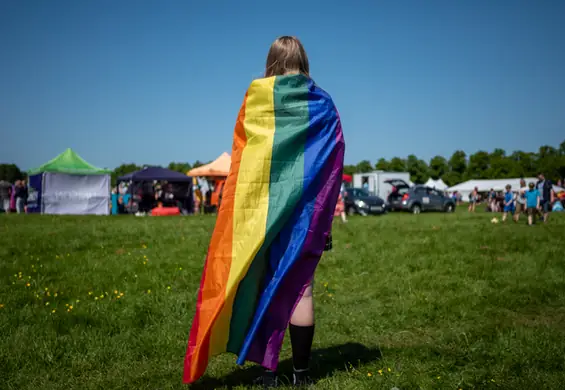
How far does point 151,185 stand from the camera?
26406 mm

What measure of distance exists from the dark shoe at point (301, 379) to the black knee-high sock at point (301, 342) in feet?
0.10

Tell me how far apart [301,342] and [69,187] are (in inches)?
929

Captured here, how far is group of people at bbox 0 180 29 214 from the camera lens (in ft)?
83.3

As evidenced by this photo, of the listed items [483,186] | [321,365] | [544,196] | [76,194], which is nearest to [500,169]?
[483,186]

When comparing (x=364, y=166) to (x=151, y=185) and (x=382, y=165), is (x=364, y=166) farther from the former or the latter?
(x=151, y=185)

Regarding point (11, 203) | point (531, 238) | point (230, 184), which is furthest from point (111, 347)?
point (11, 203)

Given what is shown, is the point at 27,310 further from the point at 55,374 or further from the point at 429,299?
the point at 429,299

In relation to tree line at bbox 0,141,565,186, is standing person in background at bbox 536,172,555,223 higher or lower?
lower

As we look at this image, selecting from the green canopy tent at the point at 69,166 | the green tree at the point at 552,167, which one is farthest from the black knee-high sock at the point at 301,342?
the green tree at the point at 552,167

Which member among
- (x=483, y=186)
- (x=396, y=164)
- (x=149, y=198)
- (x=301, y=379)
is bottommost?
(x=301, y=379)

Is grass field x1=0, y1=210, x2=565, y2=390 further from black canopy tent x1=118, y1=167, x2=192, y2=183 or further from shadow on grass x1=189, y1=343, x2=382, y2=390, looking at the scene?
black canopy tent x1=118, y1=167, x2=192, y2=183

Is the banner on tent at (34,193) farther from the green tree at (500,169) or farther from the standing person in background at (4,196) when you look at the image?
the green tree at (500,169)

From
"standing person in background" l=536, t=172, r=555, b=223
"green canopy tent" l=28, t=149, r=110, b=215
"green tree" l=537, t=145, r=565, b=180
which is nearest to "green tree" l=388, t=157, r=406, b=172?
"green tree" l=537, t=145, r=565, b=180

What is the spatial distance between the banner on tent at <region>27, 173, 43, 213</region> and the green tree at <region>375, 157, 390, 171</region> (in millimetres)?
86254
